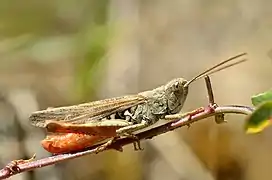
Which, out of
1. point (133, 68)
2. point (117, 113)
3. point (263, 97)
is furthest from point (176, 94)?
point (133, 68)

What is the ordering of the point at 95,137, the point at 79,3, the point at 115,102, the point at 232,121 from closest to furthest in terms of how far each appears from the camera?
the point at 95,137 → the point at 115,102 → the point at 232,121 → the point at 79,3

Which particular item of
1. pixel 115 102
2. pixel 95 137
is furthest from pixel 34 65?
pixel 95 137

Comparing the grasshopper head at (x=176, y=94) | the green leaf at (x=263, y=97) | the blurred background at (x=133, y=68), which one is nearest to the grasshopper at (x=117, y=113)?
the grasshopper head at (x=176, y=94)

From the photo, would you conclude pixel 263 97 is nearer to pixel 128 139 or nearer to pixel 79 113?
pixel 128 139

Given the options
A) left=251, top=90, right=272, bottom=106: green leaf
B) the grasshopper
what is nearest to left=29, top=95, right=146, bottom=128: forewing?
the grasshopper

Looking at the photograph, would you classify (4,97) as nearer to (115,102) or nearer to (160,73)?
(160,73)

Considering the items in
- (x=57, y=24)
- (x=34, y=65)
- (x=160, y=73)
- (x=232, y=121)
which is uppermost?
(x=57, y=24)

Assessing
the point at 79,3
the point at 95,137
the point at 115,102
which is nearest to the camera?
the point at 95,137
